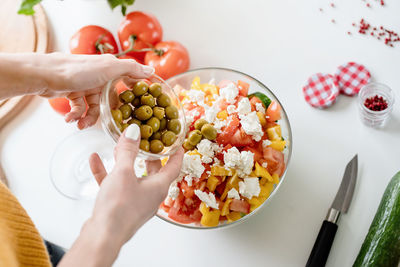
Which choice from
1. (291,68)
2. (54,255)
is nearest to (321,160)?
(291,68)

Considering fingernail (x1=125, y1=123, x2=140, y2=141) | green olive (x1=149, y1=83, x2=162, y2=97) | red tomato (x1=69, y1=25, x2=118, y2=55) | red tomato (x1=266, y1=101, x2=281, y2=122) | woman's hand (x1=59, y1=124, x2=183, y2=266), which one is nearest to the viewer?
woman's hand (x1=59, y1=124, x2=183, y2=266)

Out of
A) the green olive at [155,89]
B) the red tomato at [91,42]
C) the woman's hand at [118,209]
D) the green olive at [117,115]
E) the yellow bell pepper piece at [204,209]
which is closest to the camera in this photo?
the woman's hand at [118,209]

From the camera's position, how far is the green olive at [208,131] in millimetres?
1294

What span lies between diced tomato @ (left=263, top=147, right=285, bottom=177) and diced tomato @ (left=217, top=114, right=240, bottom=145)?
0.41 ft

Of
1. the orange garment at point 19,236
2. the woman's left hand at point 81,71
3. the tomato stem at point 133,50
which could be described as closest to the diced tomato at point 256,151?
the woman's left hand at point 81,71

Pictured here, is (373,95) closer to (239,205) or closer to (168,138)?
(239,205)

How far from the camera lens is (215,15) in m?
1.78

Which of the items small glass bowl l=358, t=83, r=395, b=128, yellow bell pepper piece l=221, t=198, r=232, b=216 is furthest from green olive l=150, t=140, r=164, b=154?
small glass bowl l=358, t=83, r=395, b=128

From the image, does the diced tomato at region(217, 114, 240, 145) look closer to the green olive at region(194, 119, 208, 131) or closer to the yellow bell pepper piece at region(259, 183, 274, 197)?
the green olive at region(194, 119, 208, 131)

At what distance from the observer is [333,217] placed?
4.55ft

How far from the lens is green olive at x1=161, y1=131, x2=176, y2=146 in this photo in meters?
1.14

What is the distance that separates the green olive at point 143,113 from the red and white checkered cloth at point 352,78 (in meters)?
0.85

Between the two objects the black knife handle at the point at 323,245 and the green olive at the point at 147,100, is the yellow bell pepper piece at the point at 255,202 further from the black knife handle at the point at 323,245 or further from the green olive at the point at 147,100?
the green olive at the point at 147,100

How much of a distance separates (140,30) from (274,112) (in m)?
0.71
